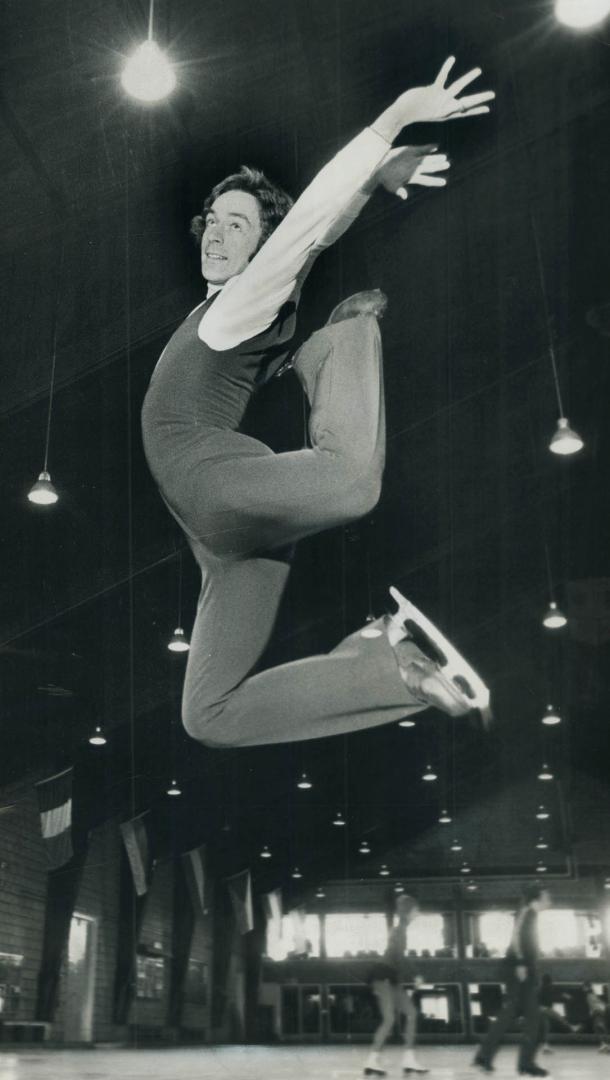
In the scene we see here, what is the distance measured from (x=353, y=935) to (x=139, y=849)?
44.5 inches

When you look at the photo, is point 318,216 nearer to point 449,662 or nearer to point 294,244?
point 294,244

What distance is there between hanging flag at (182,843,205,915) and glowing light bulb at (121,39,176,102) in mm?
3124

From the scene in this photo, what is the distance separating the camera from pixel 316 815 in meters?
3.93

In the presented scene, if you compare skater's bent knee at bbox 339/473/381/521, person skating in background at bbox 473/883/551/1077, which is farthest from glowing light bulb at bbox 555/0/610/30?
person skating in background at bbox 473/883/551/1077

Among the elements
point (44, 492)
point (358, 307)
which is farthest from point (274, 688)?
point (44, 492)

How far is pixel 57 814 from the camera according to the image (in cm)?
447

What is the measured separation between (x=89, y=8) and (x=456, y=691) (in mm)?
3007

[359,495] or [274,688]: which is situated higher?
[359,495]

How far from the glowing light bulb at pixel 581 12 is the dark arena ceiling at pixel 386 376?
0.05 m

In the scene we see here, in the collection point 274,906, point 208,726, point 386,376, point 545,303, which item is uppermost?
point 545,303

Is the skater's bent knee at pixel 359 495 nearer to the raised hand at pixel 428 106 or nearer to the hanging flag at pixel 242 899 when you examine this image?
the raised hand at pixel 428 106

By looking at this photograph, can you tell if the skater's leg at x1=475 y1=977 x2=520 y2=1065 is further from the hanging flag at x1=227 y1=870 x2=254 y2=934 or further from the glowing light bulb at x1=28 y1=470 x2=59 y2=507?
the glowing light bulb at x1=28 y1=470 x2=59 y2=507

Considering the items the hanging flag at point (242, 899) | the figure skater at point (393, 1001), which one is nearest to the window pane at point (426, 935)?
the figure skater at point (393, 1001)

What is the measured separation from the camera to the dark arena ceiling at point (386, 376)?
3551mm
